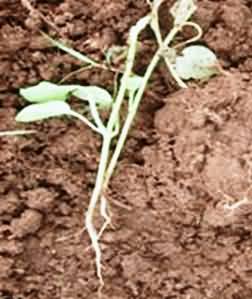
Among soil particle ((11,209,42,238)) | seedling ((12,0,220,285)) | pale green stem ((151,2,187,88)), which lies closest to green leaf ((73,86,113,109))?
seedling ((12,0,220,285))

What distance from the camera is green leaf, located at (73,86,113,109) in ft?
5.19

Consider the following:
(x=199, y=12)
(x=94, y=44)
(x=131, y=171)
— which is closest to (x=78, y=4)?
(x=94, y=44)

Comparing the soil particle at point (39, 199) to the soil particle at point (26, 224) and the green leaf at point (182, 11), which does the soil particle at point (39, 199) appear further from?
the green leaf at point (182, 11)

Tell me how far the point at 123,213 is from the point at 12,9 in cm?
46

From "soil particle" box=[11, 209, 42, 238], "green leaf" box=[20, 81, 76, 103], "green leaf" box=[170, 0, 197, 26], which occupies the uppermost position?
"green leaf" box=[170, 0, 197, 26]

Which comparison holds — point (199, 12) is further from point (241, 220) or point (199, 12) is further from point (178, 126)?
point (241, 220)

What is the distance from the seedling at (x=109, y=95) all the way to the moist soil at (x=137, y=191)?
1.0 inches

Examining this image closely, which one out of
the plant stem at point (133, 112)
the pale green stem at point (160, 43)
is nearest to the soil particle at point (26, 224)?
the plant stem at point (133, 112)

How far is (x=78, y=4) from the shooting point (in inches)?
66.9

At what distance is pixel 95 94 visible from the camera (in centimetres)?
159

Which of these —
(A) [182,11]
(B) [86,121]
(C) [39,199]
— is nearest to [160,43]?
(A) [182,11]

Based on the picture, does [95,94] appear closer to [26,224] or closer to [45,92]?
[45,92]

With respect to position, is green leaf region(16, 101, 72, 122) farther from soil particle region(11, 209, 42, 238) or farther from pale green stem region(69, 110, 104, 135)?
soil particle region(11, 209, 42, 238)

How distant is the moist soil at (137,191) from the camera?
1.53 m
